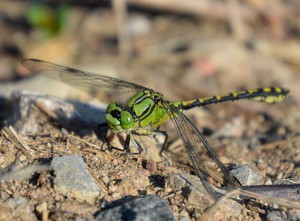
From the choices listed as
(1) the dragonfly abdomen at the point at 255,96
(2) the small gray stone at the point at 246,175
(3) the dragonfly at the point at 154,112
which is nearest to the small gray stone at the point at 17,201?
(3) the dragonfly at the point at 154,112

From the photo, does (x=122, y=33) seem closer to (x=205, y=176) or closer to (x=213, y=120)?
(x=213, y=120)

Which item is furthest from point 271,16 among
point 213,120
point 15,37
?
point 15,37

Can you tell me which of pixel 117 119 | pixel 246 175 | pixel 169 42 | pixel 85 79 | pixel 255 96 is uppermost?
pixel 169 42

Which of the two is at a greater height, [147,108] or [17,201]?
[147,108]

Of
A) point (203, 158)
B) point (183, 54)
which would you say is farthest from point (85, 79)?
point (183, 54)

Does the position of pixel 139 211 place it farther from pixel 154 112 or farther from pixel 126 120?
pixel 154 112

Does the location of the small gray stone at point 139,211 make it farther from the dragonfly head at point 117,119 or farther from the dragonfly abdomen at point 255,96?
the dragonfly abdomen at point 255,96

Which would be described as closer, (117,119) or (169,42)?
(117,119)
